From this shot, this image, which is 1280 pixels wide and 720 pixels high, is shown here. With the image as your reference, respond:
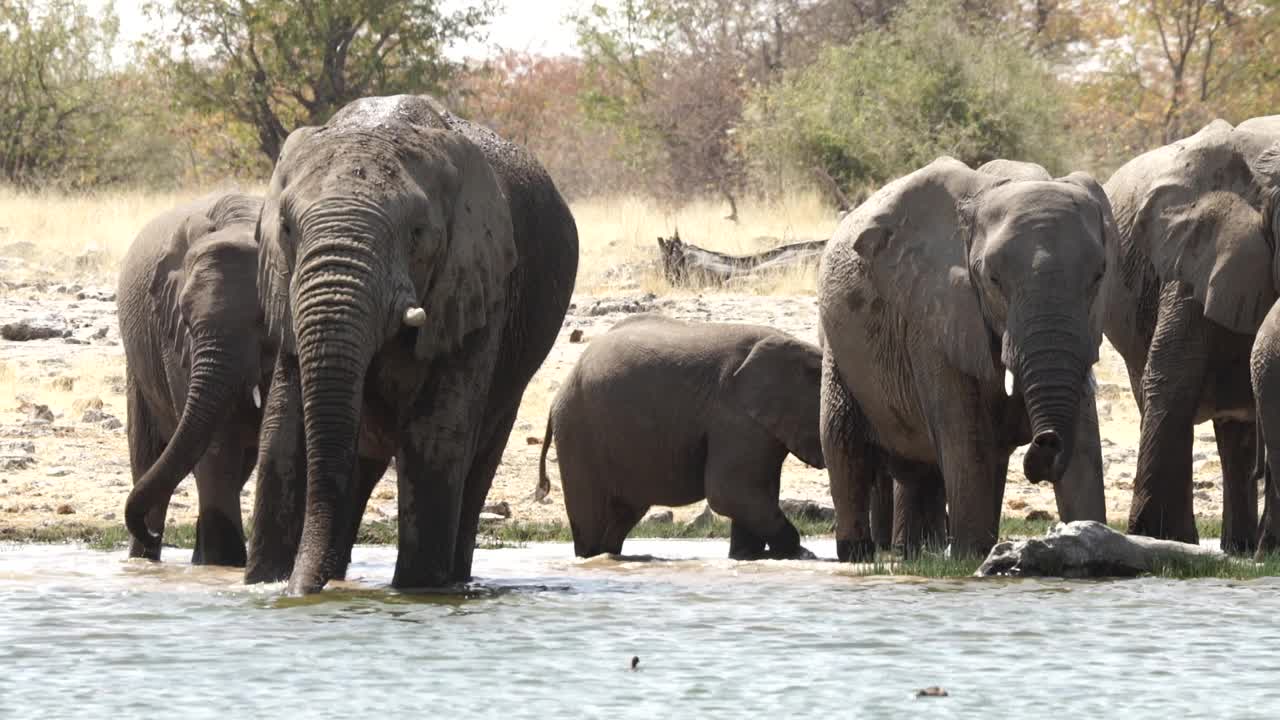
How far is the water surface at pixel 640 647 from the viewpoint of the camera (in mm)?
6371

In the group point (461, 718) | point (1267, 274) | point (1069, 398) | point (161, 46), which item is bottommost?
point (461, 718)

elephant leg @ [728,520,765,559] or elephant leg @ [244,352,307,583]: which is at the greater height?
elephant leg @ [244,352,307,583]

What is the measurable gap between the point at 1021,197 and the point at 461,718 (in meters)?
3.64

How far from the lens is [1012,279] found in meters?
8.71

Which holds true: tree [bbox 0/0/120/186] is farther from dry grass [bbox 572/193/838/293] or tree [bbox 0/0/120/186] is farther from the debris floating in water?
the debris floating in water

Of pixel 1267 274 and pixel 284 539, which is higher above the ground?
pixel 1267 274

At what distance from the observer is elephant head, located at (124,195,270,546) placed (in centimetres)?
881

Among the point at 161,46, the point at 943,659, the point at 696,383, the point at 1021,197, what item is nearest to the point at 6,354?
the point at 696,383

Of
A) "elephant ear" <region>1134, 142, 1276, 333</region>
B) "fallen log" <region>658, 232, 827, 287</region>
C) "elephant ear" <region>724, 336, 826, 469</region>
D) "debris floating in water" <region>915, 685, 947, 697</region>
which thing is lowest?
"debris floating in water" <region>915, 685, 947, 697</region>

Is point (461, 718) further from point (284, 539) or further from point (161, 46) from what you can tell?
point (161, 46)

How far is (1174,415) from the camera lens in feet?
35.8

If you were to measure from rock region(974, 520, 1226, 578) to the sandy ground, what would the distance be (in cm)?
378

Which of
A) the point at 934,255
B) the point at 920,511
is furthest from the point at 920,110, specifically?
the point at 934,255

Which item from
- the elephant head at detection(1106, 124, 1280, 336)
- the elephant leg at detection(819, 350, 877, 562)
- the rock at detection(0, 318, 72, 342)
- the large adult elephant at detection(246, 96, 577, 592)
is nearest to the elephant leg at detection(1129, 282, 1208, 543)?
the elephant head at detection(1106, 124, 1280, 336)
